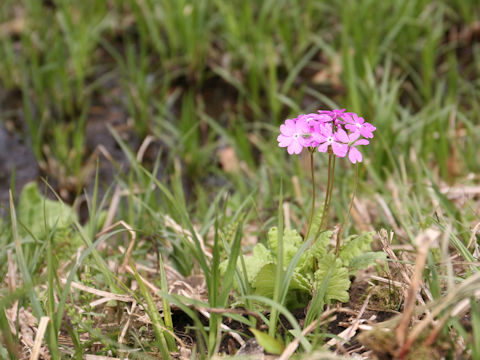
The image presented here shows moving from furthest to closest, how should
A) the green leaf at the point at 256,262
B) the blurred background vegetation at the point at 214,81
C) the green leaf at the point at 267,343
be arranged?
the blurred background vegetation at the point at 214,81 → the green leaf at the point at 256,262 → the green leaf at the point at 267,343

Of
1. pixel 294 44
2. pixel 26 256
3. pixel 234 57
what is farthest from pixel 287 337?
pixel 294 44

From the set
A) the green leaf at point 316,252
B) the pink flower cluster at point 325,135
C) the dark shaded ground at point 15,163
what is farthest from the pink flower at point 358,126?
the dark shaded ground at point 15,163

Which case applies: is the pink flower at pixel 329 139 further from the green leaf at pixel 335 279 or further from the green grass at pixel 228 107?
the green grass at pixel 228 107

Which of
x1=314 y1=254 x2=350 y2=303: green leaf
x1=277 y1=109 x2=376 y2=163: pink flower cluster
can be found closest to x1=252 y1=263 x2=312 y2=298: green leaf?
x1=314 y1=254 x2=350 y2=303: green leaf

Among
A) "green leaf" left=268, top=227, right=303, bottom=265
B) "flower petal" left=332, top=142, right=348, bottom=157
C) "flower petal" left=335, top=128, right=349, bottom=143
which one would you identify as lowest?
"green leaf" left=268, top=227, right=303, bottom=265

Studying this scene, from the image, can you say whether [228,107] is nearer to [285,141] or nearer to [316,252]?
[316,252]

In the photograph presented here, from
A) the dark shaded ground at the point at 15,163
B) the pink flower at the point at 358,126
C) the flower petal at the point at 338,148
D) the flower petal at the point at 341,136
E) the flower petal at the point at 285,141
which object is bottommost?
the dark shaded ground at the point at 15,163

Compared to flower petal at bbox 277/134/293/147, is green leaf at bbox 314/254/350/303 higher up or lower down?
lower down

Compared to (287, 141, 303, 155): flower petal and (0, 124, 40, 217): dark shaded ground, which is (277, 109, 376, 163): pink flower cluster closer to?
(287, 141, 303, 155): flower petal
